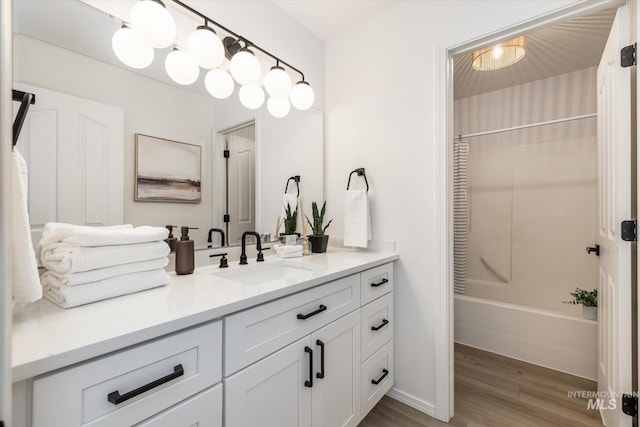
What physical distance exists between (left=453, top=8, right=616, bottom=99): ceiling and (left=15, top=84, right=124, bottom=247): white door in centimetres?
226

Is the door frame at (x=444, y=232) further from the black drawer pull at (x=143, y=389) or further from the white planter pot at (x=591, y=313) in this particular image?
the black drawer pull at (x=143, y=389)

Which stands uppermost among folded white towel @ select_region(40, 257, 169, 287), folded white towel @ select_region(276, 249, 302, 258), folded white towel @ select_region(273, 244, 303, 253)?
folded white towel @ select_region(40, 257, 169, 287)

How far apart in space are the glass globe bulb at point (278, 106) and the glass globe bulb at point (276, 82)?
0.19ft

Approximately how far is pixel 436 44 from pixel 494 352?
7.34 ft

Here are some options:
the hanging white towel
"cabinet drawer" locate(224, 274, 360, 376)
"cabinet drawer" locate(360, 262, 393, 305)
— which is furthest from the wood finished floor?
the hanging white towel

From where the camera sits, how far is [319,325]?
117 cm

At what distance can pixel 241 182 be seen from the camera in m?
1.59

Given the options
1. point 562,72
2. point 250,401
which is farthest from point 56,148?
point 562,72

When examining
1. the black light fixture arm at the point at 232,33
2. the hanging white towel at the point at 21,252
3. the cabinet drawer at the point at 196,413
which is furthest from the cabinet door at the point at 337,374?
the black light fixture arm at the point at 232,33

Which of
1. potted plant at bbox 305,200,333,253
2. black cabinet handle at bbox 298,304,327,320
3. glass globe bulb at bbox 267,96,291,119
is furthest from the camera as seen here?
potted plant at bbox 305,200,333,253

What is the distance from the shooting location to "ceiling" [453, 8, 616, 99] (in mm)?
1930

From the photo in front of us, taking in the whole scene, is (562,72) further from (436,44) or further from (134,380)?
(134,380)

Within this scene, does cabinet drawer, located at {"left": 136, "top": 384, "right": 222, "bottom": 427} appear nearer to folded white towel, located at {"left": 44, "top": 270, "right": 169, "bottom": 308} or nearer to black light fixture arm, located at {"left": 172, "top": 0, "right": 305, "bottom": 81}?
folded white towel, located at {"left": 44, "top": 270, "right": 169, "bottom": 308}

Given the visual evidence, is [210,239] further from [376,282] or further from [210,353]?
[376,282]
